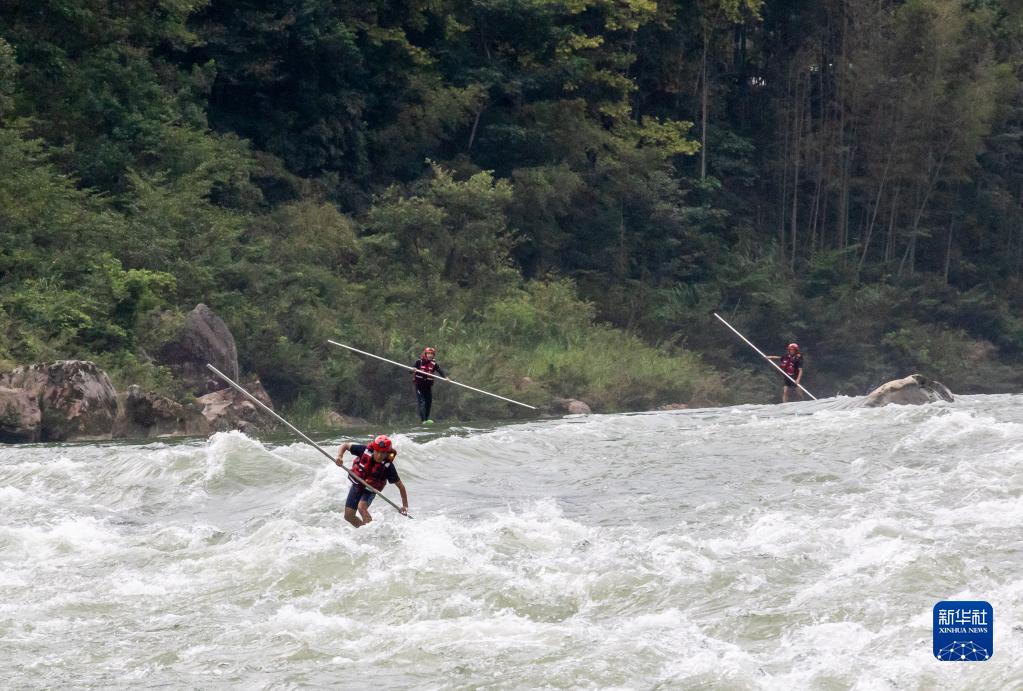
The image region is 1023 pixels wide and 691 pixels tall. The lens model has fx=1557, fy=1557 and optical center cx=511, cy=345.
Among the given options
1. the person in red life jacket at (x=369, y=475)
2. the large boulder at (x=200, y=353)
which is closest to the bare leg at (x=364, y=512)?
the person in red life jacket at (x=369, y=475)

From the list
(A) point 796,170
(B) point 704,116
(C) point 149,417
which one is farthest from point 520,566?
(A) point 796,170

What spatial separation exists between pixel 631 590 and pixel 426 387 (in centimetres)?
1300

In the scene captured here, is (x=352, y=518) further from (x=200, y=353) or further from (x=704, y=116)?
(x=704, y=116)

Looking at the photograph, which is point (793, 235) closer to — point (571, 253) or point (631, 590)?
point (571, 253)

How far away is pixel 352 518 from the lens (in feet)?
56.7

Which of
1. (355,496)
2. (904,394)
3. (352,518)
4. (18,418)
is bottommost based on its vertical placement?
(904,394)

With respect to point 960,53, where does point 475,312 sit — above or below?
below

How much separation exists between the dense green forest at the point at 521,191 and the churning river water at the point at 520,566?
29.3 feet

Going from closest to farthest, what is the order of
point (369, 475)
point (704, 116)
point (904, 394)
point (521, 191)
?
point (369, 475) → point (904, 394) → point (521, 191) → point (704, 116)

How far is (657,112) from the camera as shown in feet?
168

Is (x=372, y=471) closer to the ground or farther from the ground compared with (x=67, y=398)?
farther from the ground

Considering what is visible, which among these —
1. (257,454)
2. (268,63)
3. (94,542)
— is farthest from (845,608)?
(268,63)

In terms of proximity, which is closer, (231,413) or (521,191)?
(231,413)

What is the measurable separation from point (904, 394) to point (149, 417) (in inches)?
507
